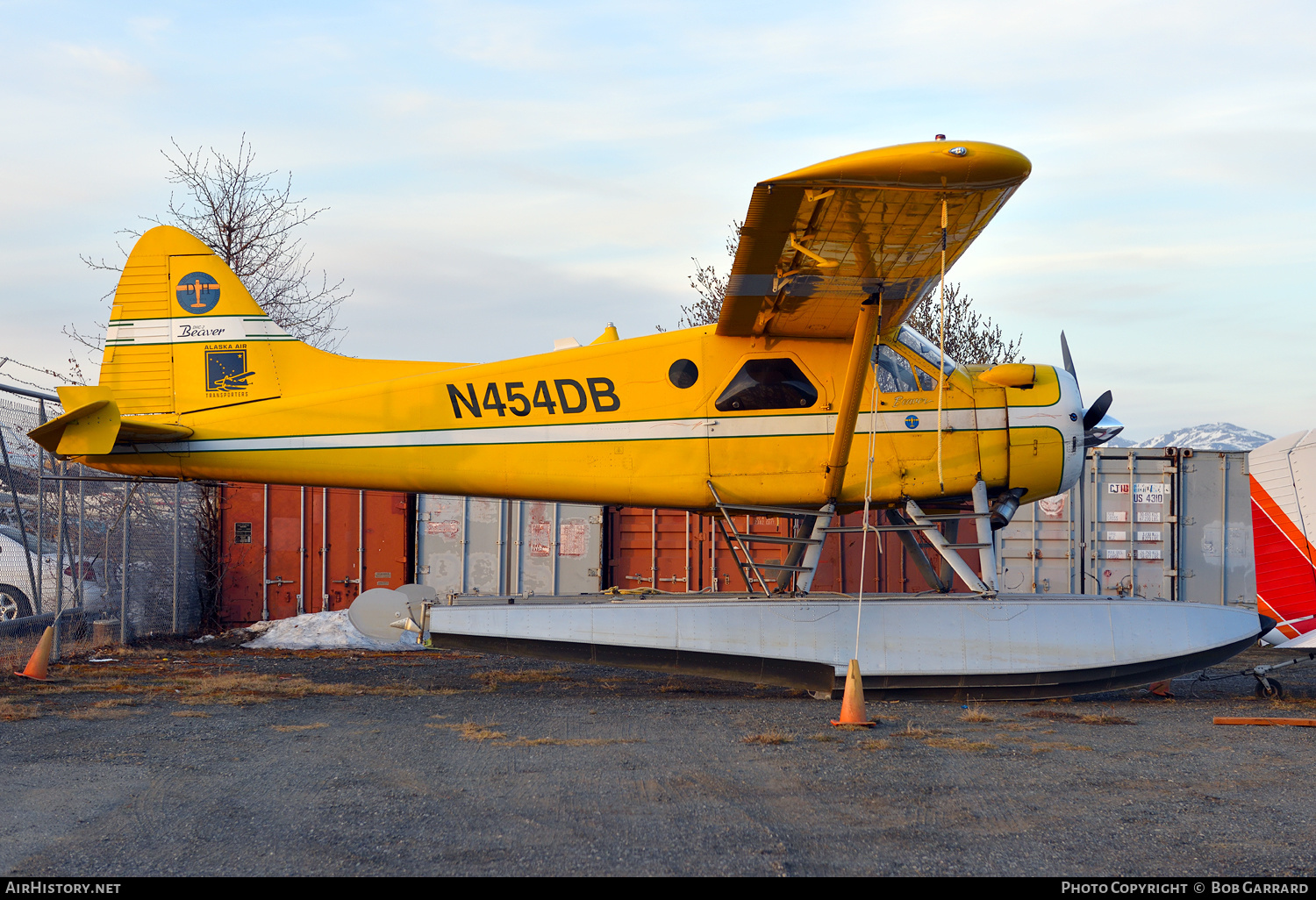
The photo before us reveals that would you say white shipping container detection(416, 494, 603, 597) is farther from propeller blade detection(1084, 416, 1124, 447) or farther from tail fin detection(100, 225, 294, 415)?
propeller blade detection(1084, 416, 1124, 447)

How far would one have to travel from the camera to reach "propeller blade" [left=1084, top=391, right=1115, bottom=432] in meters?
7.91

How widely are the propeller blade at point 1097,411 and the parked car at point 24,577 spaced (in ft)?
33.4

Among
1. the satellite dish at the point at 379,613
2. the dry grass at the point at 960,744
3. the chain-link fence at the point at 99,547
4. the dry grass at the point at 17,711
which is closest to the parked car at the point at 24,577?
the chain-link fence at the point at 99,547

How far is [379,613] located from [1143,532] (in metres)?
11.0

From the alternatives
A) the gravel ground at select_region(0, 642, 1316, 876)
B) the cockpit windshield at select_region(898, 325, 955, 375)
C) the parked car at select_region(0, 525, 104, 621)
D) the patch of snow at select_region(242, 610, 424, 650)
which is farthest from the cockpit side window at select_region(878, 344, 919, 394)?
the parked car at select_region(0, 525, 104, 621)

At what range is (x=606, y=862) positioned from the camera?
11.4 ft

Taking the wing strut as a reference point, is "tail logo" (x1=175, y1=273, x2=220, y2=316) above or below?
above

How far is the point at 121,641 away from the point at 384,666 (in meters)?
3.88

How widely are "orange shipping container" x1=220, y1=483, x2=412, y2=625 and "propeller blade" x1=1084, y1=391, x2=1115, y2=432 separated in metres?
9.10

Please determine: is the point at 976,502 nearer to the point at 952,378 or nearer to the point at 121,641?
the point at 952,378

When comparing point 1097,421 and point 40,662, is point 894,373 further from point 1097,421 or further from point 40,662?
point 40,662

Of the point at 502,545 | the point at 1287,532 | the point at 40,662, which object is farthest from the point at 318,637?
the point at 1287,532

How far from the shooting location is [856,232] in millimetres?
6391
